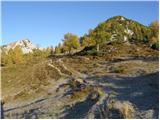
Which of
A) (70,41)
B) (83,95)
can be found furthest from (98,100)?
(70,41)

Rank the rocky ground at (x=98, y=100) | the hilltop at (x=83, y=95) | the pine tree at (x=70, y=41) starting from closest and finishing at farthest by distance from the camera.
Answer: the rocky ground at (x=98, y=100) → the hilltop at (x=83, y=95) → the pine tree at (x=70, y=41)

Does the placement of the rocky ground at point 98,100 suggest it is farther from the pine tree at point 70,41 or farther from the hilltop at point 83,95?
the pine tree at point 70,41

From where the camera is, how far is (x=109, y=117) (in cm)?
2502

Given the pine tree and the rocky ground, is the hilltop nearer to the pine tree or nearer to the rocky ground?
the rocky ground

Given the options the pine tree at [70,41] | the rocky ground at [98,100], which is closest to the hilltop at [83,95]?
the rocky ground at [98,100]

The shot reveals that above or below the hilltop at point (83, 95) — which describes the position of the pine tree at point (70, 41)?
above

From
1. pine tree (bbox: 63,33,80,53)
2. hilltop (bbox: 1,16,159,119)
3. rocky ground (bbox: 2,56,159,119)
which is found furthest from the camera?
pine tree (bbox: 63,33,80,53)

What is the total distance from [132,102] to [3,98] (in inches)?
Result: 661

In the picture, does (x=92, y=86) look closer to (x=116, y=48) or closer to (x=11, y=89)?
(x=11, y=89)

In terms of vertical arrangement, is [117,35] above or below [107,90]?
above

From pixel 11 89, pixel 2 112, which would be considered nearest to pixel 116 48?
pixel 11 89

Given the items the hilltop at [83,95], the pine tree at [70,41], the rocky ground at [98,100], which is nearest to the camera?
the rocky ground at [98,100]

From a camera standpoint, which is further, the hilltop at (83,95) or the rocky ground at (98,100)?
the hilltop at (83,95)

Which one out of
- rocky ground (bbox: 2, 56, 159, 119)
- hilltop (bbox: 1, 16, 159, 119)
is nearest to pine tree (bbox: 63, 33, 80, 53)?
hilltop (bbox: 1, 16, 159, 119)
